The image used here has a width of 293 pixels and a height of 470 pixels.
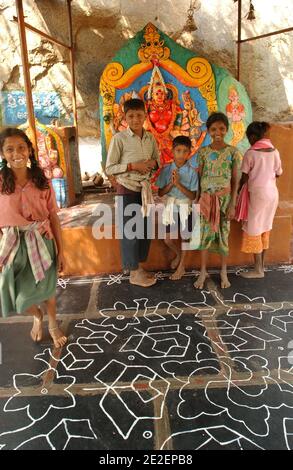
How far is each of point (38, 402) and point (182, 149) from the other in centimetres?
219

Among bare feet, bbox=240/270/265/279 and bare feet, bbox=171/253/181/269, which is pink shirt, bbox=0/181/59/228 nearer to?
bare feet, bbox=171/253/181/269

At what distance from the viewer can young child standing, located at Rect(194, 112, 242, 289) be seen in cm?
309

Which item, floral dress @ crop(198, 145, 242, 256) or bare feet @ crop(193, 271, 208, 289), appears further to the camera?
bare feet @ crop(193, 271, 208, 289)

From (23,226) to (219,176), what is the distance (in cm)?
172

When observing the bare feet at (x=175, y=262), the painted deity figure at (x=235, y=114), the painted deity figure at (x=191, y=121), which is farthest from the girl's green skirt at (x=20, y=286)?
the painted deity figure at (x=235, y=114)

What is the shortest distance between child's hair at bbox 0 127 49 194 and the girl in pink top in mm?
1849

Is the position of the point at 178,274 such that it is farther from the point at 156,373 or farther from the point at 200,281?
the point at 156,373

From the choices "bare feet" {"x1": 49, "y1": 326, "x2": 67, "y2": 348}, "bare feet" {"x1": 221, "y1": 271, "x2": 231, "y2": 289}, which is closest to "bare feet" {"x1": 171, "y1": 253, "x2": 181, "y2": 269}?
"bare feet" {"x1": 221, "y1": 271, "x2": 231, "y2": 289}

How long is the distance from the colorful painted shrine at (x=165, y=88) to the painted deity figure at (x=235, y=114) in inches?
0.5

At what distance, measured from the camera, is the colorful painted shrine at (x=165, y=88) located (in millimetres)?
4863

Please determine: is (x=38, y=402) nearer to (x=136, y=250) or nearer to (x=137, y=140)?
(x=136, y=250)

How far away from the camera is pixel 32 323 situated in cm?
293

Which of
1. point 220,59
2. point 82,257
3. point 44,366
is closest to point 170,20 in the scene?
point 220,59

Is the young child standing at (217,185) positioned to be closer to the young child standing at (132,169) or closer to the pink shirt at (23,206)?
the young child standing at (132,169)
